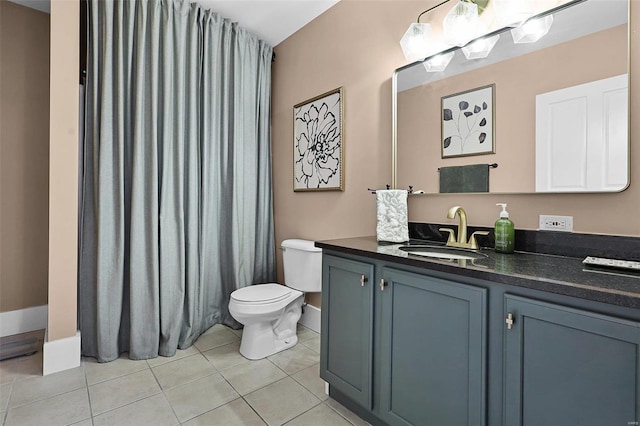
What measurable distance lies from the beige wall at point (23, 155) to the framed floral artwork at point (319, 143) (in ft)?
6.81

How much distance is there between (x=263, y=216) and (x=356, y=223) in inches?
39.8

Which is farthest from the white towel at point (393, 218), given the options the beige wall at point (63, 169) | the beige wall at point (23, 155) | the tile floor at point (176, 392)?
the beige wall at point (23, 155)

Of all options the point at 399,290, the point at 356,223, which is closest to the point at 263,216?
the point at 356,223

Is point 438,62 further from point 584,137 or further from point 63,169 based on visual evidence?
point 63,169

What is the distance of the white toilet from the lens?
2.10 metres

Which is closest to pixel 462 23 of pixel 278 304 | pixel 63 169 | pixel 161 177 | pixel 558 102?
pixel 558 102

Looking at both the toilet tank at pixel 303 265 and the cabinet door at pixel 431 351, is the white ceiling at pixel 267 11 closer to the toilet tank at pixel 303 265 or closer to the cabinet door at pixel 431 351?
the toilet tank at pixel 303 265

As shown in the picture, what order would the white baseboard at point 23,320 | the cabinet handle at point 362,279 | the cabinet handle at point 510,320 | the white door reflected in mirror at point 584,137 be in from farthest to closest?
the white baseboard at point 23,320 → the cabinet handle at point 362,279 → the white door reflected in mirror at point 584,137 → the cabinet handle at point 510,320

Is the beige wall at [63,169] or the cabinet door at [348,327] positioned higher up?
the beige wall at [63,169]

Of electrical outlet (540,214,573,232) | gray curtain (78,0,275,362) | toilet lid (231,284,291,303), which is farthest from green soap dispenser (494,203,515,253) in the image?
gray curtain (78,0,275,362)

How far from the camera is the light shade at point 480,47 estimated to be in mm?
1562

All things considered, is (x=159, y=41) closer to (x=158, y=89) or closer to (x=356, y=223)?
(x=158, y=89)

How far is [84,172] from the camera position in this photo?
2084 mm

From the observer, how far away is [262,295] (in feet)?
7.24
